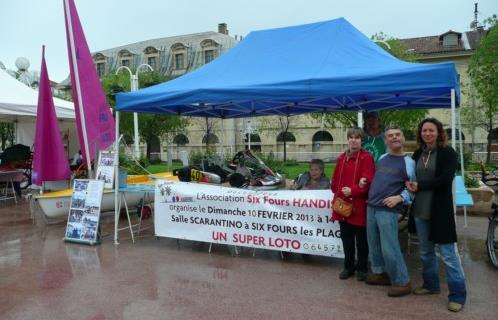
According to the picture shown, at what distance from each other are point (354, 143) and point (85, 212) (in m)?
4.48

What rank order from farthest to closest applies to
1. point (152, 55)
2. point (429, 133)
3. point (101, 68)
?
1. point (101, 68)
2. point (152, 55)
3. point (429, 133)

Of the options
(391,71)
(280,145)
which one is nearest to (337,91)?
(391,71)

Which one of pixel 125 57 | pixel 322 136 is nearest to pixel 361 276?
pixel 322 136

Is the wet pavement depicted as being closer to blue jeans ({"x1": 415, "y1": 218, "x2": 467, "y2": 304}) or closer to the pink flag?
blue jeans ({"x1": 415, "y1": 218, "x2": 467, "y2": 304})

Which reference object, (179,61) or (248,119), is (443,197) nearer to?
(248,119)

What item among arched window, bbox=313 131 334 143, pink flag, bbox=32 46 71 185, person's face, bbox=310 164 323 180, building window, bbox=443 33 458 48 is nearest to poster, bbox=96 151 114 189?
pink flag, bbox=32 46 71 185

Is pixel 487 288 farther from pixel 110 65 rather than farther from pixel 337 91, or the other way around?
pixel 110 65

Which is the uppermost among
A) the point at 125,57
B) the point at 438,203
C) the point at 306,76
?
the point at 125,57

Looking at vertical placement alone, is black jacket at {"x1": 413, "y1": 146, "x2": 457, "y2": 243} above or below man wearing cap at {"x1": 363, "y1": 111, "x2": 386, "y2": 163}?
below

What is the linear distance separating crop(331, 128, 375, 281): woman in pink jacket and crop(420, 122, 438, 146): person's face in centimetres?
68

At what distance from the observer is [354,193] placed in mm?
4871

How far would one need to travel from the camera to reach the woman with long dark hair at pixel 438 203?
418 centimetres

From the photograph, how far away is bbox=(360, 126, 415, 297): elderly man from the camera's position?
4.49m

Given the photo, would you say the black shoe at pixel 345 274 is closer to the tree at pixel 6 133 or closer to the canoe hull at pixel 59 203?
the canoe hull at pixel 59 203
